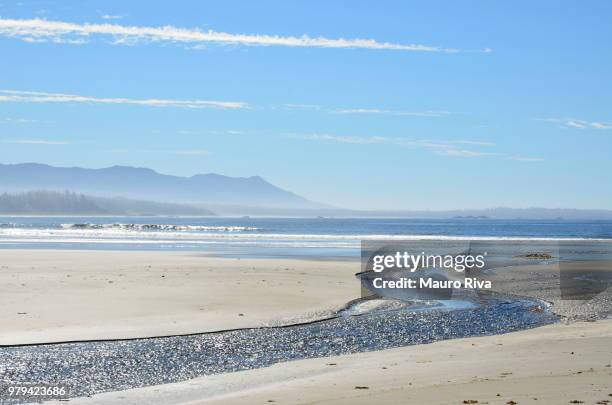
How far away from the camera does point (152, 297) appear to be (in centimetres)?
2220

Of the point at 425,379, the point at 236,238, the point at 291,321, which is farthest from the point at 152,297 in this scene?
the point at 236,238

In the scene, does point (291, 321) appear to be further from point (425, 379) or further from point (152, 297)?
point (425, 379)

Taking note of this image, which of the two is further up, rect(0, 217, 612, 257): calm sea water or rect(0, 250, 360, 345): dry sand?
rect(0, 250, 360, 345): dry sand

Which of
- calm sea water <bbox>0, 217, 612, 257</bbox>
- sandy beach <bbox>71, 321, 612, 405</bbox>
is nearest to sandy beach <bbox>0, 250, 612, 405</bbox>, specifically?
sandy beach <bbox>71, 321, 612, 405</bbox>

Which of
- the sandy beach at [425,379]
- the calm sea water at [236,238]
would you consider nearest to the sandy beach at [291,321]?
the sandy beach at [425,379]

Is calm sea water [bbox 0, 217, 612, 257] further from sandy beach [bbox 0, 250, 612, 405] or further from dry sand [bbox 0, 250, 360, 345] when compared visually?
sandy beach [bbox 0, 250, 612, 405]

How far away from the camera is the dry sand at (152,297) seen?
663 inches

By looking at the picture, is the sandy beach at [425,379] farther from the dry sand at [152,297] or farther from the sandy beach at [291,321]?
the dry sand at [152,297]

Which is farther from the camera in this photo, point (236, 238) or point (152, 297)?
point (236, 238)

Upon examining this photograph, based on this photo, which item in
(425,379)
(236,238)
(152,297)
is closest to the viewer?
(425,379)

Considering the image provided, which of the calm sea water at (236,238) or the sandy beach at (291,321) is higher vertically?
the sandy beach at (291,321)

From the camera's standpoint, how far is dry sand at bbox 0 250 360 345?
663 inches

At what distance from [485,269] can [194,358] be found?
26441 mm

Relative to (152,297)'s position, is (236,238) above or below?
below
